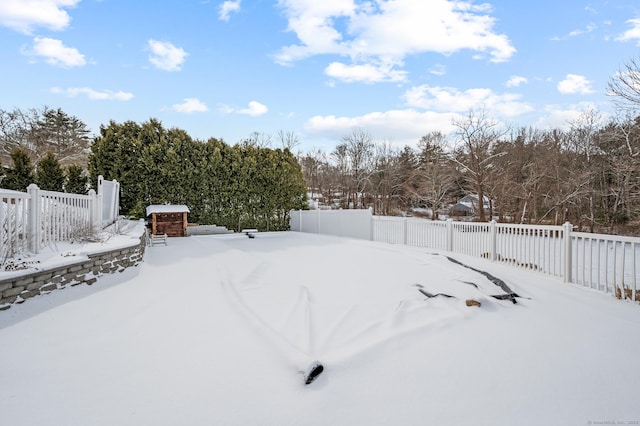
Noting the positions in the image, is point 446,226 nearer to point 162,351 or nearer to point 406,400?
point 406,400

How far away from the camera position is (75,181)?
40.9ft

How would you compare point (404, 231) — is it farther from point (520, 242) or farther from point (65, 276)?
point (65, 276)

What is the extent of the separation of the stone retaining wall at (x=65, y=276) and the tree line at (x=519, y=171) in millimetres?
16163

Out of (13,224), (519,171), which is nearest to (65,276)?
(13,224)

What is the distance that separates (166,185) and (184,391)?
11.3m

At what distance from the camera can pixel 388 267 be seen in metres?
6.17

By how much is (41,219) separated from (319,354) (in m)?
4.68

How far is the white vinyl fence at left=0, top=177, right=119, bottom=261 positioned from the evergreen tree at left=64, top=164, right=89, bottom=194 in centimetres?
785

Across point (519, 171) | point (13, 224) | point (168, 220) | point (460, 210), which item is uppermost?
point (519, 171)

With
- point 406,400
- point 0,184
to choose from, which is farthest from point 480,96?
point 0,184

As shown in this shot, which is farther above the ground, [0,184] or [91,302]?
[0,184]

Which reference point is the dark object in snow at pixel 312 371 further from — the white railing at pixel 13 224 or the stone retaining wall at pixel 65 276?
the white railing at pixel 13 224

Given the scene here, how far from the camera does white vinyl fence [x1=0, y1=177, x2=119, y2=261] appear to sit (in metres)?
3.91

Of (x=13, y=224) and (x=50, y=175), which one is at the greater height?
(x=50, y=175)
